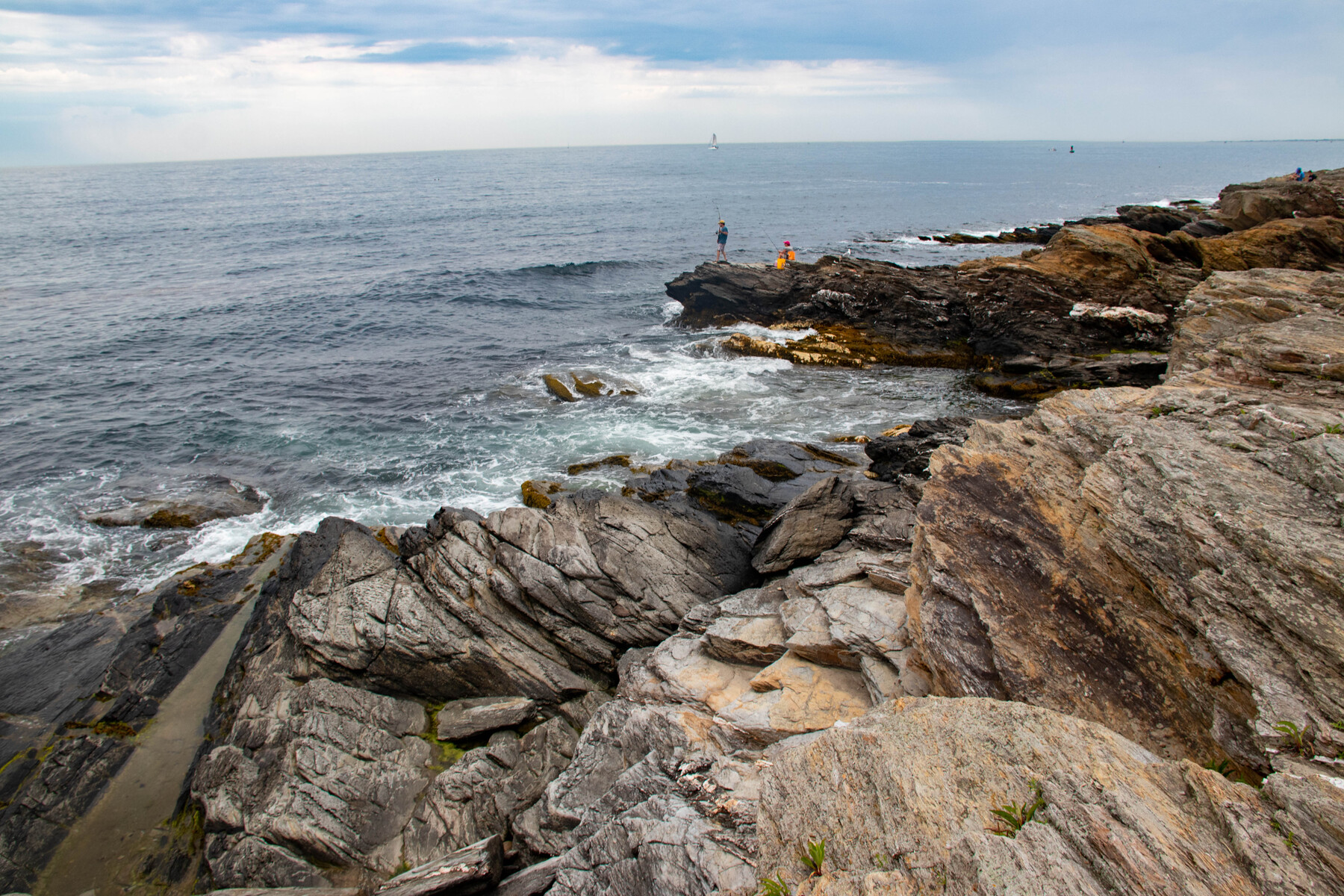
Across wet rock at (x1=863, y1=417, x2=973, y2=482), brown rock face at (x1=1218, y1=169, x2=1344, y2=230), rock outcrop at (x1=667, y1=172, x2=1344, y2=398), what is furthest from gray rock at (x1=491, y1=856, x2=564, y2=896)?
brown rock face at (x1=1218, y1=169, x2=1344, y2=230)

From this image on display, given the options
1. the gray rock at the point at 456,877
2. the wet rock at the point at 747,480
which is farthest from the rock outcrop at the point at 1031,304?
the gray rock at the point at 456,877

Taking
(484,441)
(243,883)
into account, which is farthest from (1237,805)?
(484,441)

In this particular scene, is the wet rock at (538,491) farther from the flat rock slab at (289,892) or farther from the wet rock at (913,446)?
the flat rock slab at (289,892)

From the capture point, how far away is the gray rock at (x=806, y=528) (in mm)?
13609

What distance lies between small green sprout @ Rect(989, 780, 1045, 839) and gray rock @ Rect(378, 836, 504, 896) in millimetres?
6689

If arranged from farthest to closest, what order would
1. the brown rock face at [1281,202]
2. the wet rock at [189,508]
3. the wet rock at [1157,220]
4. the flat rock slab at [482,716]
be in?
the wet rock at [1157,220] → the brown rock face at [1281,202] → the wet rock at [189,508] → the flat rock slab at [482,716]

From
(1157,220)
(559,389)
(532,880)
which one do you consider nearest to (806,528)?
(532,880)

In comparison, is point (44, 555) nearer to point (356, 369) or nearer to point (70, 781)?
point (70, 781)

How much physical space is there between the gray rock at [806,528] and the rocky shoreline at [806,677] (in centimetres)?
9

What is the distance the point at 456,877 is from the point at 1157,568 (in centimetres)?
957

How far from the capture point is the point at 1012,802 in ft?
16.4

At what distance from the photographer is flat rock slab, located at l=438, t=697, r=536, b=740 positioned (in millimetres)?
11328

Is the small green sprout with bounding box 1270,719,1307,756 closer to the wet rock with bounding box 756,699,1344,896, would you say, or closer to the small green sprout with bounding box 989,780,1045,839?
the wet rock with bounding box 756,699,1344,896

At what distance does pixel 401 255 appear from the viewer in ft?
206
